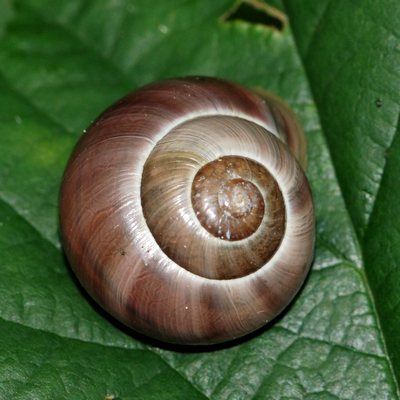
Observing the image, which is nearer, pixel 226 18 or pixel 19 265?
pixel 19 265

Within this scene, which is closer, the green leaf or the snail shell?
the snail shell

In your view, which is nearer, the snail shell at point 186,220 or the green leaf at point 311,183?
the snail shell at point 186,220

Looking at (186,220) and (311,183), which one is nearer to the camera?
(186,220)

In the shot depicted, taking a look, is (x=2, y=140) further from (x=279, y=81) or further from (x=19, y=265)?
(x=279, y=81)

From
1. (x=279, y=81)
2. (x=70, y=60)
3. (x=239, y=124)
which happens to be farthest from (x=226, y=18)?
(x=239, y=124)
